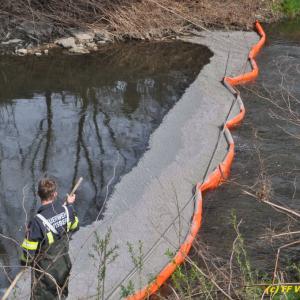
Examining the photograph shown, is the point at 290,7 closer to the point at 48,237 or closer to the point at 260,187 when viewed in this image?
the point at 260,187

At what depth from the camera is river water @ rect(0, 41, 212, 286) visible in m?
8.94

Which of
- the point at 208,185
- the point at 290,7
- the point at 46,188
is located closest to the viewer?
the point at 46,188

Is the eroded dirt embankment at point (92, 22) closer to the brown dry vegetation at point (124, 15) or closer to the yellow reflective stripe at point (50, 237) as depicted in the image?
the brown dry vegetation at point (124, 15)

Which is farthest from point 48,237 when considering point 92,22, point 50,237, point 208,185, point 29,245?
point 92,22

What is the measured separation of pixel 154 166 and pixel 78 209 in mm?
1704

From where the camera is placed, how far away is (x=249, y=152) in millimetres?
10344

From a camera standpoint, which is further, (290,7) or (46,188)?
(290,7)

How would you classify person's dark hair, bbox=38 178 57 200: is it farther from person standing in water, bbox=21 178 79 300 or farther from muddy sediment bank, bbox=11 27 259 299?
muddy sediment bank, bbox=11 27 259 299

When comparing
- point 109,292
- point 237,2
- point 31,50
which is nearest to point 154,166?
point 109,292

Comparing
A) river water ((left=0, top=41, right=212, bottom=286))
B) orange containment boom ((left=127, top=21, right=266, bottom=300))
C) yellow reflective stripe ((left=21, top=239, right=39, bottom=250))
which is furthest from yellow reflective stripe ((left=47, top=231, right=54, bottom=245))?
orange containment boom ((left=127, top=21, right=266, bottom=300))

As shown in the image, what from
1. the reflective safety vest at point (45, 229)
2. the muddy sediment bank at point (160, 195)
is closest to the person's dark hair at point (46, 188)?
the reflective safety vest at point (45, 229)

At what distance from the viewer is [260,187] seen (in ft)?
18.4

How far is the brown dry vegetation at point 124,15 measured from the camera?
17.7 m

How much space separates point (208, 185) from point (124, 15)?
34.7 feet
